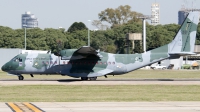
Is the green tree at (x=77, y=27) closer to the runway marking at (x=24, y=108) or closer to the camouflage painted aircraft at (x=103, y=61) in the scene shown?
the camouflage painted aircraft at (x=103, y=61)

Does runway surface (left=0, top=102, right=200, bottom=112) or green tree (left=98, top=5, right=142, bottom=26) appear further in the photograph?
green tree (left=98, top=5, right=142, bottom=26)

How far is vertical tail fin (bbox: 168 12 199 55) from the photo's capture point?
48.8 meters

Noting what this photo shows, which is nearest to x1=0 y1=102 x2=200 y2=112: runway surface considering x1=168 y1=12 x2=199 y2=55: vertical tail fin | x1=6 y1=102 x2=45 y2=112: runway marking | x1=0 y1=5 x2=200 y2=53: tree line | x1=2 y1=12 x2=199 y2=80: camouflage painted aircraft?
x1=6 y1=102 x2=45 y2=112: runway marking

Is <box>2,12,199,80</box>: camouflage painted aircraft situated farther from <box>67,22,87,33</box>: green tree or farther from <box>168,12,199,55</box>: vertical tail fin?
<box>67,22,87,33</box>: green tree

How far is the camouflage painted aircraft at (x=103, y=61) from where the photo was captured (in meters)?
48.3

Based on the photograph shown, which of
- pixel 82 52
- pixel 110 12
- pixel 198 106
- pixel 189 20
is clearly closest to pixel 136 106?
pixel 198 106

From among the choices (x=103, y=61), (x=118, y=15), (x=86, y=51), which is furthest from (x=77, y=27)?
(x=86, y=51)

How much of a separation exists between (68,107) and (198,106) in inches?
257

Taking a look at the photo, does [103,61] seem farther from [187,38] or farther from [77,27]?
→ [77,27]

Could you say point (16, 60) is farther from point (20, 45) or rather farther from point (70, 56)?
point (20, 45)

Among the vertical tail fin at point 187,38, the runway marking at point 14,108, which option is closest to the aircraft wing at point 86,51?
the vertical tail fin at point 187,38

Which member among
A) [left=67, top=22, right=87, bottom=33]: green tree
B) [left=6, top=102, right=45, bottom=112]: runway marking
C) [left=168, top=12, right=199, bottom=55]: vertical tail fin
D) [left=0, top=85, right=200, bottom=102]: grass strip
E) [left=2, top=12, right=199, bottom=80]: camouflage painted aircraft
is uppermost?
[left=67, top=22, right=87, bottom=33]: green tree

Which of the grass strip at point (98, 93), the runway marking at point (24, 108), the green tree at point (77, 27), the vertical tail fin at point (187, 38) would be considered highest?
the green tree at point (77, 27)

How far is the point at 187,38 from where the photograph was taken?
1937 inches
